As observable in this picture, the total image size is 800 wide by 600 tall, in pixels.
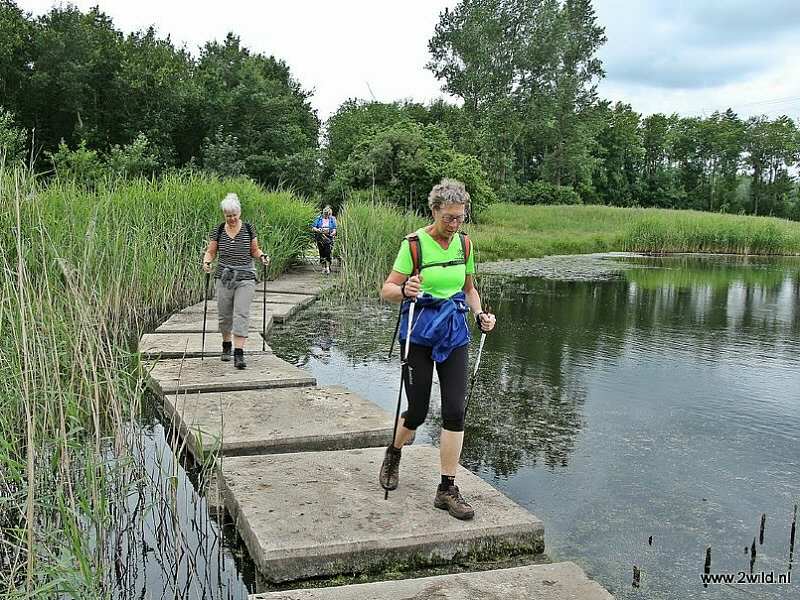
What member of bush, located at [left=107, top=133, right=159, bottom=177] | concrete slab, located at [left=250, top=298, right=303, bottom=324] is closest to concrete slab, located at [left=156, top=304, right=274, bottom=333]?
concrete slab, located at [left=250, top=298, right=303, bottom=324]

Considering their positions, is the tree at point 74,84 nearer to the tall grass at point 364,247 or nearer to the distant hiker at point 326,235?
the distant hiker at point 326,235

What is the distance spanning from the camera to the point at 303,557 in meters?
3.32

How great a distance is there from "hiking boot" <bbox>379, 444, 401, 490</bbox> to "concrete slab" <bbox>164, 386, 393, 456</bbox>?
99 cm

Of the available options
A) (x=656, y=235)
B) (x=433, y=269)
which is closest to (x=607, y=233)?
(x=656, y=235)

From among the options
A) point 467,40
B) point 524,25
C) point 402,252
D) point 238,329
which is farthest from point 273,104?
point 402,252

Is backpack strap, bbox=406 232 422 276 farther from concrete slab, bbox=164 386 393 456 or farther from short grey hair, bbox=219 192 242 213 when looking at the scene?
short grey hair, bbox=219 192 242 213

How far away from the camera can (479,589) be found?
10.2 ft

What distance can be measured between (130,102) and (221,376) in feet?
94.4

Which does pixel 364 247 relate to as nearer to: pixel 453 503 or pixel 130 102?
pixel 453 503

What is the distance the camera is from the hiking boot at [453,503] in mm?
3650

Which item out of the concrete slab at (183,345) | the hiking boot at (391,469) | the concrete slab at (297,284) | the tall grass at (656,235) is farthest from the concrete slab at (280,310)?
the tall grass at (656,235)

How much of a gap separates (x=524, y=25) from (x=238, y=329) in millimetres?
47357

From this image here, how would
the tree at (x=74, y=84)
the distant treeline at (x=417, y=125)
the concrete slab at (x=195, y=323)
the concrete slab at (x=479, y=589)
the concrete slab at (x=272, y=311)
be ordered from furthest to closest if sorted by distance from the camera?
the tree at (x=74, y=84) → the distant treeline at (x=417, y=125) → the concrete slab at (x=272, y=311) → the concrete slab at (x=195, y=323) → the concrete slab at (x=479, y=589)

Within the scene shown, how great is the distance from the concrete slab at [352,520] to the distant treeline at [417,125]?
211 inches
